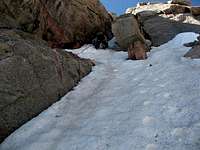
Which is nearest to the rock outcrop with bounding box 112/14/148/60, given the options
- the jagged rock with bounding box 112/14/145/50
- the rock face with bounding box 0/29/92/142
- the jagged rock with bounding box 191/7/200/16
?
the jagged rock with bounding box 112/14/145/50

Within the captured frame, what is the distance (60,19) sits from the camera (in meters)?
23.0

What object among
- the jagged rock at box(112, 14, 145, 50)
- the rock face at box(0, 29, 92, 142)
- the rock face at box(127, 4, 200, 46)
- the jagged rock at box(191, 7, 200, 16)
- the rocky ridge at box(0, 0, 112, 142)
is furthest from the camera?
the jagged rock at box(191, 7, 200, 16)

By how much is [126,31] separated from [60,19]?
4804 mm

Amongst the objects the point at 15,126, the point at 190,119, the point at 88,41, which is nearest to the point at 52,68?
the point at 15,126

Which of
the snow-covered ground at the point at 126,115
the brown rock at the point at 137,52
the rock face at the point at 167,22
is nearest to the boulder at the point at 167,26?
the rock face at the point at 167,22

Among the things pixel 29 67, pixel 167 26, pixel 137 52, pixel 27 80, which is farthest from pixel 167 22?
pixel 27 80

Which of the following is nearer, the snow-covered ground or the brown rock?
the snow-covered ground

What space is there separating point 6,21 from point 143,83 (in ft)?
27.9

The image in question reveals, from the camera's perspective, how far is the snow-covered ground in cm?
823

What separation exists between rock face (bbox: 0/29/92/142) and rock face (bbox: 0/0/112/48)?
586 centimetres

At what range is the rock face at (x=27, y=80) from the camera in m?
10.1

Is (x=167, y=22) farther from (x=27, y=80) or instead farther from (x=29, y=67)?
(x=27, y=80)

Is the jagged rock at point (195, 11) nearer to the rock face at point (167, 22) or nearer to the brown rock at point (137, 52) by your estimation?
the rock face at point (167, 22)

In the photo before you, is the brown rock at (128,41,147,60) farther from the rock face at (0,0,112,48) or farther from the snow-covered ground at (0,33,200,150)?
the rock face at (0,0,112,48)
